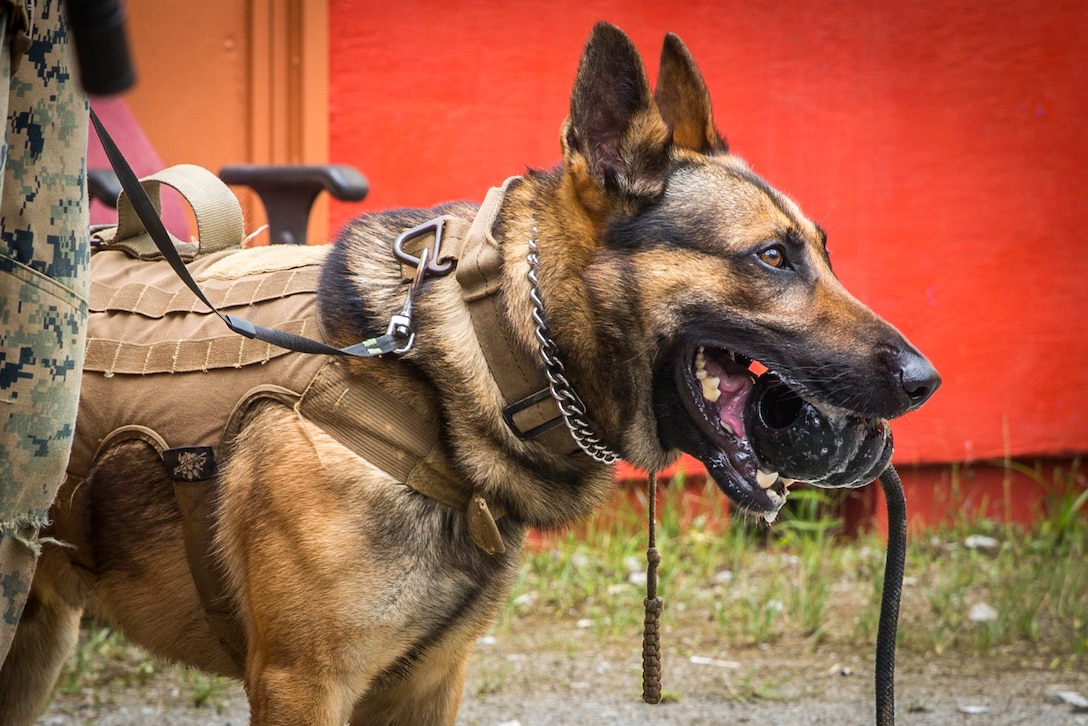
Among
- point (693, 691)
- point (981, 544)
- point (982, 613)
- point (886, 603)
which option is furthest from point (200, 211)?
point (981, 544)

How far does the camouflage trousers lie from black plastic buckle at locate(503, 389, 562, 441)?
71cm

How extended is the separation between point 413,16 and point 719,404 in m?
2.84

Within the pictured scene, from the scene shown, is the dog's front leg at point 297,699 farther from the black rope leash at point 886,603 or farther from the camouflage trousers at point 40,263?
the black rope leash at point 886,603

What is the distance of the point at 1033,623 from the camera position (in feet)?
Result: 13.4

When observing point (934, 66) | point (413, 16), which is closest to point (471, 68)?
point (413, 16)

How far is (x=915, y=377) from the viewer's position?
1989mm

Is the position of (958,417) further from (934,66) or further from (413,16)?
(413,16)

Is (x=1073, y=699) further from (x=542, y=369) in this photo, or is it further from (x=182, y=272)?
(x=182, y=272)

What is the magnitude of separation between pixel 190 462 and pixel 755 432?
102 cm

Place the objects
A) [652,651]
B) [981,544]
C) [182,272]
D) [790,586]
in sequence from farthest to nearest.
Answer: [981,544], [790,586], [652,651], [182,272]

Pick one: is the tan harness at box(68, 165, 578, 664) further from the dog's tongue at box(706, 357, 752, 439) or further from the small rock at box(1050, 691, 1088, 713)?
the small rock at box(1050, 691, 1088, 713)

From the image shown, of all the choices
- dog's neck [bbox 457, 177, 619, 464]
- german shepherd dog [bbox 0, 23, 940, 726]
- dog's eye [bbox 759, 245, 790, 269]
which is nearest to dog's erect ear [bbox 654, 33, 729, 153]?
german shepherd dog [bbox 0, 23, 940, 726]

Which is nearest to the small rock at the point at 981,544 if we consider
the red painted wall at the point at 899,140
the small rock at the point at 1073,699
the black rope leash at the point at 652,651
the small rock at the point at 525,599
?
the red painted wall at the point at 899,140

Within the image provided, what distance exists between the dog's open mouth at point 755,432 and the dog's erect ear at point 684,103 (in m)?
0.42
